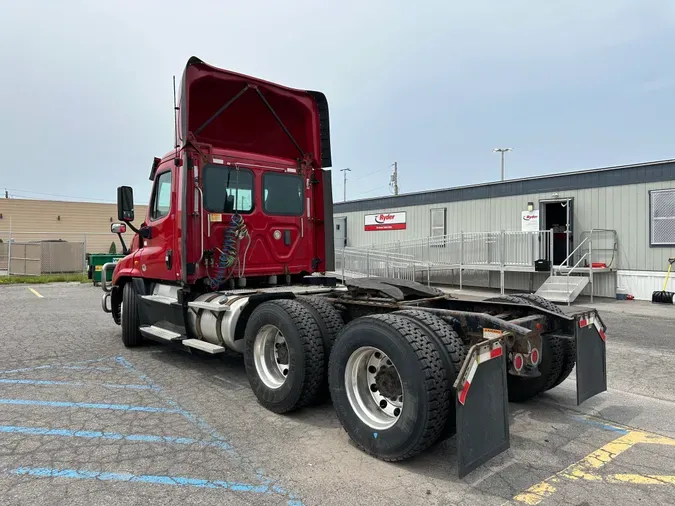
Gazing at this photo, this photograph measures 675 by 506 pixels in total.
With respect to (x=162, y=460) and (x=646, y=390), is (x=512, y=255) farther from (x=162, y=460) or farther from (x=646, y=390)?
(x=162, y=460)

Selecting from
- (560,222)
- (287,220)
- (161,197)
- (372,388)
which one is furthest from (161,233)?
(560,222)

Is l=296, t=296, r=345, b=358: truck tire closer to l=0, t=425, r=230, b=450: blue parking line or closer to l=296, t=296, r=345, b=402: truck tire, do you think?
l=296, t=296, r=345, b=402: truck tire

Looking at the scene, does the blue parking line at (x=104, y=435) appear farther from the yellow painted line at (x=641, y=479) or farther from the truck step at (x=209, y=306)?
the yellow painted line at (x=641, y=479)

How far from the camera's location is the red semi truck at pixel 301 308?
336cm

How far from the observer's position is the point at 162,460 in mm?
3592

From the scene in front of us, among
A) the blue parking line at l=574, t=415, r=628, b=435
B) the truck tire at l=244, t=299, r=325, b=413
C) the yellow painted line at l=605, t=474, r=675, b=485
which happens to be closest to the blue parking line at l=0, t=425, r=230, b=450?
the truck tire at l=244, t=299, r=325, b=413

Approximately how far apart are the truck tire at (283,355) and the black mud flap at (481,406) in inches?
61.2

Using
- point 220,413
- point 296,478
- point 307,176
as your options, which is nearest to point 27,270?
point 307,176

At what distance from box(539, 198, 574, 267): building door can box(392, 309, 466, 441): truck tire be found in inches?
486

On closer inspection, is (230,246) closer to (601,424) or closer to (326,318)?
(326,318)

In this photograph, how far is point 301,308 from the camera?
180 inches

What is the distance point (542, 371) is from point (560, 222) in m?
13.1

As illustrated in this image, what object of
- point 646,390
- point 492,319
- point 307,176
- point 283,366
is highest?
point 307,176

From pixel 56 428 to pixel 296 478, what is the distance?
2.30m
